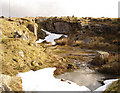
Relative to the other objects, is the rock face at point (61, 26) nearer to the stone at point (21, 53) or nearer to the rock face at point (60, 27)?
the rock face at point (60, 27)

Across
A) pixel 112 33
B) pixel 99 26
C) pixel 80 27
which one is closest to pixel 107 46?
pixel 112 33

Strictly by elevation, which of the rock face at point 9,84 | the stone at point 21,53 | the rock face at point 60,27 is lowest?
the rock face at point 9,84

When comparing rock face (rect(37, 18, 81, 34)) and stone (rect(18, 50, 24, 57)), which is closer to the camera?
stone (rect(18, 50, 24, 57))

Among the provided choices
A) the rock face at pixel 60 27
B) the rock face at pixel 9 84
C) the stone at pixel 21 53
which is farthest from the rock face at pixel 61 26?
the rock face at pixel 9 84

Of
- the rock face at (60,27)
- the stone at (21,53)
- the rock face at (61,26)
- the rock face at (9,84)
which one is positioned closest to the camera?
the rock face at (9,84)

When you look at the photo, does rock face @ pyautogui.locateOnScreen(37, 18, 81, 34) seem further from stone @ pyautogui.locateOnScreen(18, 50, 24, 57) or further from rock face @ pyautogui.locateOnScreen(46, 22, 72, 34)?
stone @ pyautogui.locateOnScreen(18, 50, 24, 57)

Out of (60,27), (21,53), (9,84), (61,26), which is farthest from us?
(60,27)

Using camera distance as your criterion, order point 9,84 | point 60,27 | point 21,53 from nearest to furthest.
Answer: point 9,84, point 21,53, point 60,27

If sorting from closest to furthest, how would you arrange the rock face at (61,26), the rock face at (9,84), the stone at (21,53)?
the rock face at (9,84) < the stone at (21,53) < the rock face at (61,26)

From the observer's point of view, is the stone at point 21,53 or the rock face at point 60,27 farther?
the rock face at point 60,27

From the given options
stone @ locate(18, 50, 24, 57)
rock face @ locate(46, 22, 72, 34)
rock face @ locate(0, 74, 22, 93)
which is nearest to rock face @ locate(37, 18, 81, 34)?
rock face @ locate(46, 22, 72, 34)

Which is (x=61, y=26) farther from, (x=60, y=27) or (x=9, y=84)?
(x=9, y=84)

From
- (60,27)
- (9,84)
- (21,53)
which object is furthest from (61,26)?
(9,84)

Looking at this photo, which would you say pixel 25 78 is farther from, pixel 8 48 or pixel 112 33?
pixel 112 33
